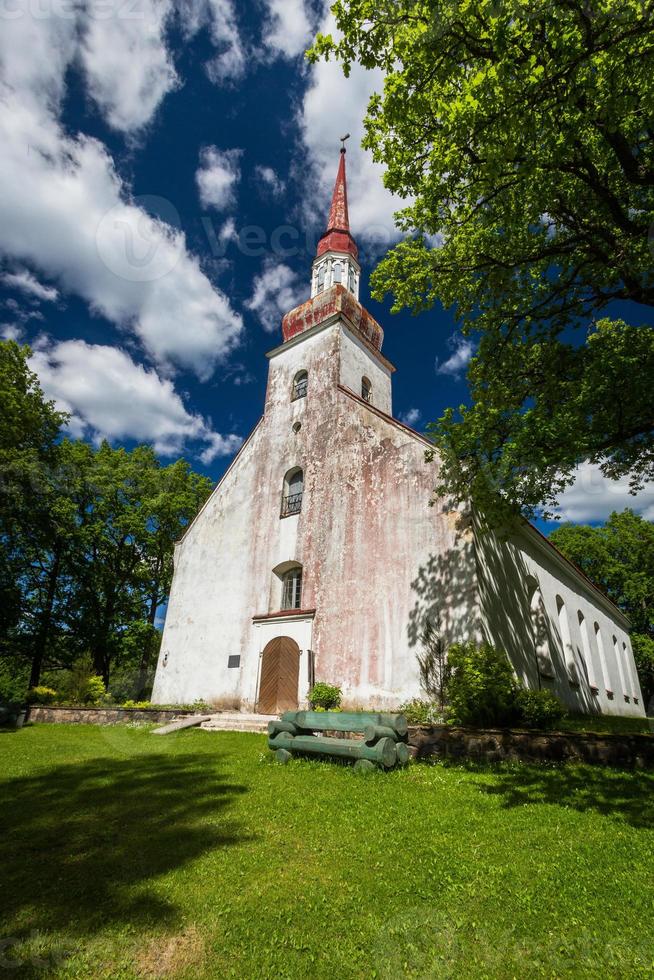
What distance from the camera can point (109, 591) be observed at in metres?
26.0

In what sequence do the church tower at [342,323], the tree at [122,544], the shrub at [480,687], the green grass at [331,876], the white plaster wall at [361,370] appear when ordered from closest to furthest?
the green grass at [331,876] → the shrub at [480,687] → the white plaster wall at [361,370] → the church tower at [342,323] → the tree at [122,544]


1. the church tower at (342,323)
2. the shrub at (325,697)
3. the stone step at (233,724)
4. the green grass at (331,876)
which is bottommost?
the green grass at (331,876)

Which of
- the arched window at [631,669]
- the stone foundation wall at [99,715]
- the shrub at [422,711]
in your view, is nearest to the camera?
the shrub at [422,711]

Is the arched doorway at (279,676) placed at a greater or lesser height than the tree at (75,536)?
lesser

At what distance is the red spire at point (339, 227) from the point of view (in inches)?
897

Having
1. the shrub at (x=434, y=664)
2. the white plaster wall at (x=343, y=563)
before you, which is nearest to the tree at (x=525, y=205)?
the white plaster wall at (x=343, y=563)

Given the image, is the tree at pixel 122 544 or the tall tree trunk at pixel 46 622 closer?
the tall tree trunk at pixel 46 622

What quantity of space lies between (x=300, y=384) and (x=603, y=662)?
63.0ft

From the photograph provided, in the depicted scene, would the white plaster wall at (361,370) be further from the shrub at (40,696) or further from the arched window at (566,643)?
the shrub at (40,696)

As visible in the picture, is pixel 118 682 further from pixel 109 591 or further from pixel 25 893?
pixel 25 893

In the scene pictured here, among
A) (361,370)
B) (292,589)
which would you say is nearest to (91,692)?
(292,589)

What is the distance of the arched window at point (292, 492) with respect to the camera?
57.4 ft

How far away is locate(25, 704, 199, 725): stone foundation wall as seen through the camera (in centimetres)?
1435

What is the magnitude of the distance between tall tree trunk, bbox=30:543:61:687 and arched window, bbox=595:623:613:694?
2628 cm
